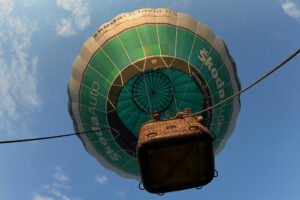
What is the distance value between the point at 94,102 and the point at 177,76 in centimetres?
265

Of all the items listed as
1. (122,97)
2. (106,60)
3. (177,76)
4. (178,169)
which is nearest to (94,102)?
(122,97)

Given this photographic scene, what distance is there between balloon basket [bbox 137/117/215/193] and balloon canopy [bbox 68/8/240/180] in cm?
334

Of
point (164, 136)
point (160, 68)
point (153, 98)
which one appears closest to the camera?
point (164, 136)

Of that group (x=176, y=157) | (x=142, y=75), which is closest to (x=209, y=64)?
(x=142, y=75)

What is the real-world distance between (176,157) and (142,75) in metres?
3.84

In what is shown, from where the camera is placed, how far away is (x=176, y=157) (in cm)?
351

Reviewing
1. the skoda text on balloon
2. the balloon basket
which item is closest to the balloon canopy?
the skoda text on balloon

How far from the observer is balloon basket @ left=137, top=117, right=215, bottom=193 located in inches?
130

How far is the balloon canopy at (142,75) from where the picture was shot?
6801mm

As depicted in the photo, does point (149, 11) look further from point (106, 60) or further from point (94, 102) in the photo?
point (94, 102)

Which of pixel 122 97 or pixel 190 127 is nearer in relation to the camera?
pixel 190 127

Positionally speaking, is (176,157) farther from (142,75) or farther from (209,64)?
(209,64)

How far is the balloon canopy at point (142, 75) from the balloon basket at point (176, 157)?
132 inches

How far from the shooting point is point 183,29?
276 inches
